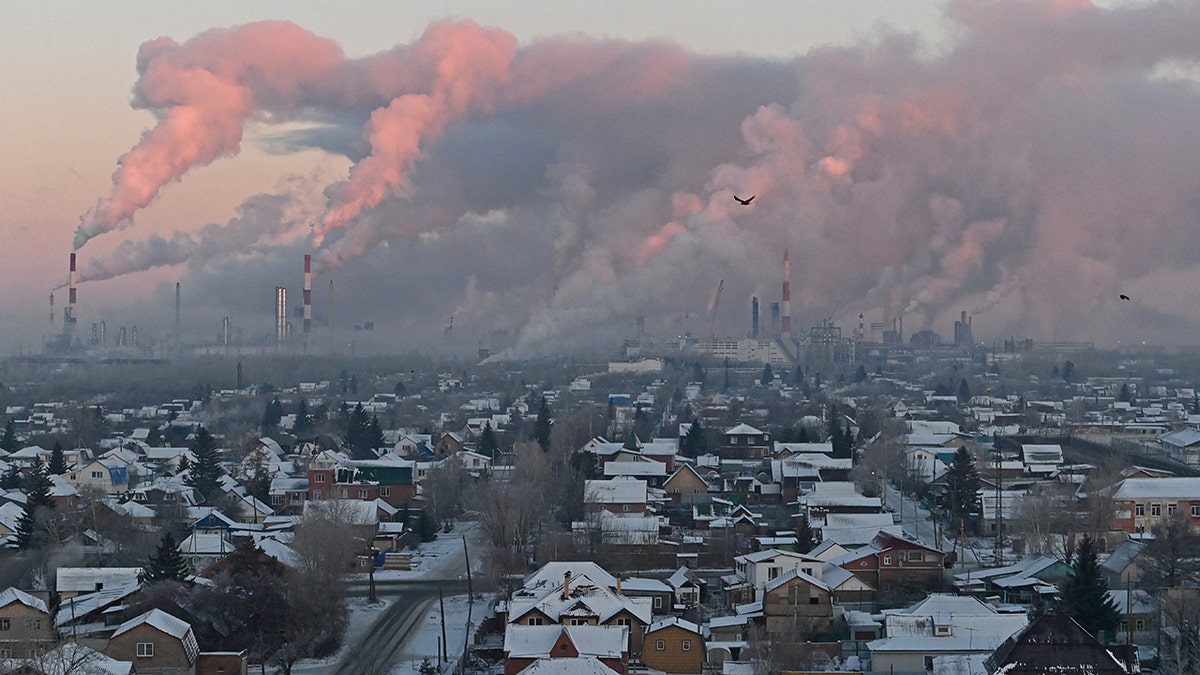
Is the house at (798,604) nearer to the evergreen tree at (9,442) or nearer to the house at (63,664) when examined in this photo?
the house at (63,664)

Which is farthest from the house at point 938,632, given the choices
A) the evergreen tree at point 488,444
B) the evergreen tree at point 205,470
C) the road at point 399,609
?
the evergreen tree at point 488,444

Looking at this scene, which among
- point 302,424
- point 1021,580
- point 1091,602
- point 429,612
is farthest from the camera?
point 302,424

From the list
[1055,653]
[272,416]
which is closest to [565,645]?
[1055,653]

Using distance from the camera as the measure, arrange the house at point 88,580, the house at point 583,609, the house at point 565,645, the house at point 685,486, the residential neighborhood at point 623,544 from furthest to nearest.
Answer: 1. the house at point 685,486
2. the house at point 88,580
3. the house at point 583,609
4. the residential neighborhood at point 623,544
5. the house at point 565,645

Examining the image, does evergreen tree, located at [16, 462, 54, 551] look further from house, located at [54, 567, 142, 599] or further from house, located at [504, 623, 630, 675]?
house, located at [504, 623, 630, 675]

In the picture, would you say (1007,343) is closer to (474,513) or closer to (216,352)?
(216,352)

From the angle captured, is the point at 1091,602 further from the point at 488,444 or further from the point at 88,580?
the point at 488,444
